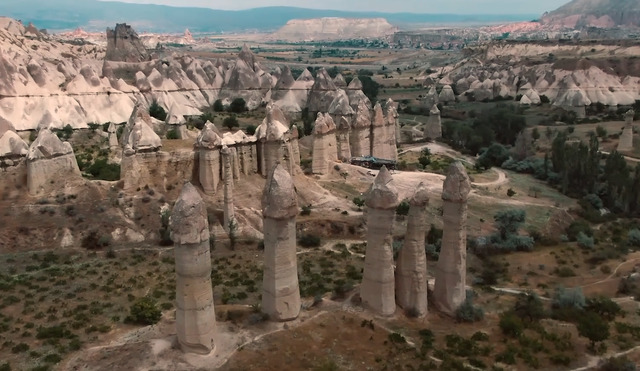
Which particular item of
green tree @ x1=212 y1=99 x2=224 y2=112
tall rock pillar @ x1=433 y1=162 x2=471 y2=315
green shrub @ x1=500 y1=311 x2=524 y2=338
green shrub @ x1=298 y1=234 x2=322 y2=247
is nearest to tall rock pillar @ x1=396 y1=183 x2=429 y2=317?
tall rock pillar @ x1=433 y1=162 x2=471 y2=315

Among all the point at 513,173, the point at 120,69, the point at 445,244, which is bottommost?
the point at 513,173

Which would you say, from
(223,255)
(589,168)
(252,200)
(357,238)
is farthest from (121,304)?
(589,168)

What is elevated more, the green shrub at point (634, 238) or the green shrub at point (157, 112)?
the green shrub at point (157, 112)

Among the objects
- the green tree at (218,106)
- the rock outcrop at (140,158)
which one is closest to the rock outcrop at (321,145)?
the rock outcrop at (140,158)

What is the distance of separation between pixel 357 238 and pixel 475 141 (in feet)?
111

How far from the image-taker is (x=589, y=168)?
48500 millimetres

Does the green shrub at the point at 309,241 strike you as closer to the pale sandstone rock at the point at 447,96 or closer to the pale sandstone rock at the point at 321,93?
the pale sandstone rock at the point at 321,93

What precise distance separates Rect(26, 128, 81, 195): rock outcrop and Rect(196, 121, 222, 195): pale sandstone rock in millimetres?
7689

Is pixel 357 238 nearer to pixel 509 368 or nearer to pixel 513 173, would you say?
pixel 509 368

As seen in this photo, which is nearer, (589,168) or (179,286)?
(179,286)

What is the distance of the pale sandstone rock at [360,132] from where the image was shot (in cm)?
4878

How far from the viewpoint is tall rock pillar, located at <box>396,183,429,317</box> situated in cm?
2134

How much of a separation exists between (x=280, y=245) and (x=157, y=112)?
176ft

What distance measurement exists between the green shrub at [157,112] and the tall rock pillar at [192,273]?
5211cm
